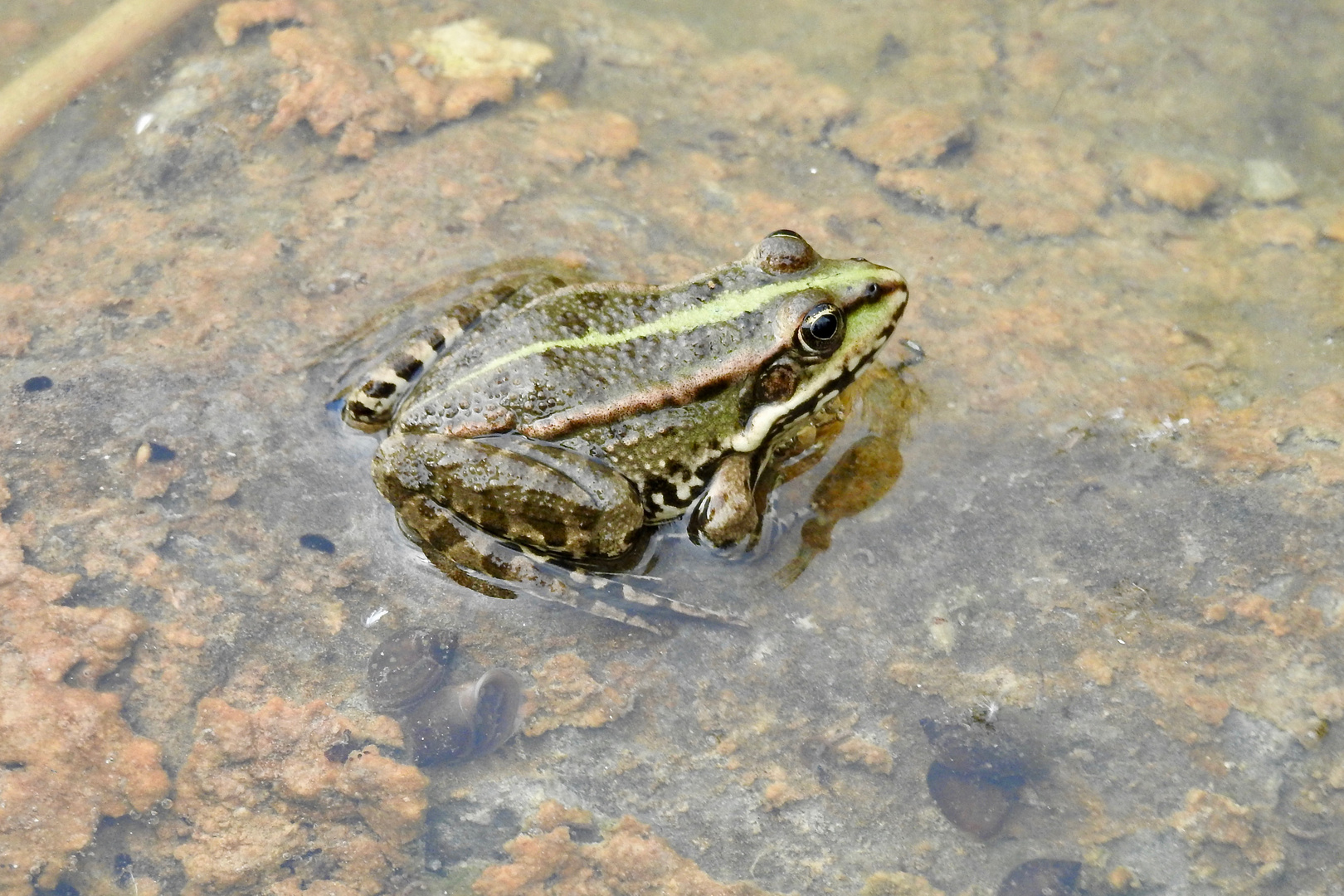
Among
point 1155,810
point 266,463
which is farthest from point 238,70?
point 1155,810

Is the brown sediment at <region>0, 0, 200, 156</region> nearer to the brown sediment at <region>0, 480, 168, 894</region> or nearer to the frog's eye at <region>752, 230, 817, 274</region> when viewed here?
the brown sediment at <region>0, 480, 168, 894</region>

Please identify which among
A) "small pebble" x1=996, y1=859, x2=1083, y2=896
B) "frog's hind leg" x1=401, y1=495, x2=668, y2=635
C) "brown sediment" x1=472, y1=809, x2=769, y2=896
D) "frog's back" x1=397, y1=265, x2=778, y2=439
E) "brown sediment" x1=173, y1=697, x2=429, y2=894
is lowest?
"small pebble" x1=996, y1=859, x2=1083, y2=896

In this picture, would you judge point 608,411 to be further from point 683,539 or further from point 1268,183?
point 1268,183

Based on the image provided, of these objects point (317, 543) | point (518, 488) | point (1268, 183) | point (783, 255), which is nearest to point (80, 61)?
point (317, 543)

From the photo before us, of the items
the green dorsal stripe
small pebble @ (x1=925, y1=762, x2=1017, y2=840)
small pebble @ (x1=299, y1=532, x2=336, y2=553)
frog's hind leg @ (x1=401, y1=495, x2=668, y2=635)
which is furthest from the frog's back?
small pebble @ (x1=925, y1=762, x2=1017, y2=840)

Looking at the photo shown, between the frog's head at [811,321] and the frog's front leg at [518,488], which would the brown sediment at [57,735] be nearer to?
the frog's front leg at [518,488]

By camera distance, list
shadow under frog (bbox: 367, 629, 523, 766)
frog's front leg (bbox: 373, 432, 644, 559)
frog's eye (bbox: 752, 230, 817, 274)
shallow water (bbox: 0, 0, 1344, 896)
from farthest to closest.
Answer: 1. frog's eye (bbox: 752, 230, 817, 274)
2. frog's front leg (bbox: 373, 432, 644, 559)
3. shadow under frog (bbox: 367, 629, 523, 766)
4. shallow water (bbox: 0, 0, 1344, 896)
